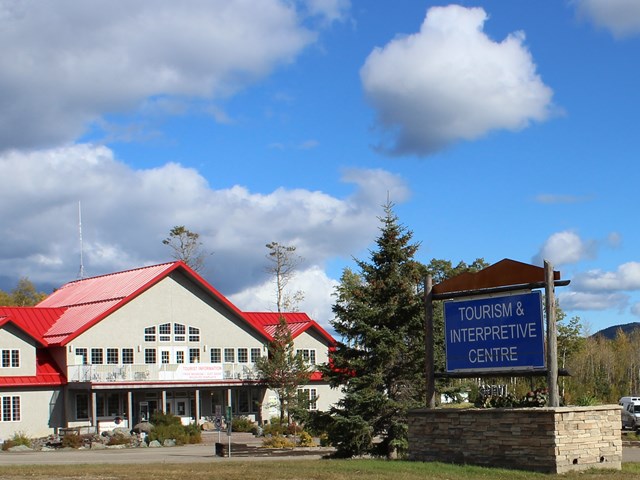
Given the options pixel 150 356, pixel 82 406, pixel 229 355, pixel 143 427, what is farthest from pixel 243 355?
pixel 82 406

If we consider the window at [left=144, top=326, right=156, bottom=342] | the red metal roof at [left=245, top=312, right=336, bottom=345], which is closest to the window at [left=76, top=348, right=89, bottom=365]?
the window at [left=144, top=326, right=156, bottom=342]

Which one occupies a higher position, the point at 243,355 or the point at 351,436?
the point at 243,355

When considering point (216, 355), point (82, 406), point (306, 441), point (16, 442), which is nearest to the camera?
point (306, 441)

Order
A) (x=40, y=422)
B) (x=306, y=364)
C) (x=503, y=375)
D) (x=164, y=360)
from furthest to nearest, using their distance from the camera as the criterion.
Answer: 1. (x=306, y=364)
2. (x=164, y=360)
3. (x=40, y=422)
4. (x=503, y=375)

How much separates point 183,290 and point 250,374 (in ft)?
23.2

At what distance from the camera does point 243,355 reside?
57344 mm

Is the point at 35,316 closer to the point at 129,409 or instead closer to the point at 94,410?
the point at 94,410

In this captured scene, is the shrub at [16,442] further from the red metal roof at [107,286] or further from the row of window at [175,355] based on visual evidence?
the red metal roof at [107,286]

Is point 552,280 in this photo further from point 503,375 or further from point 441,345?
point 441,345

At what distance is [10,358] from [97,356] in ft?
16.4

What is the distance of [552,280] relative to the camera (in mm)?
17609

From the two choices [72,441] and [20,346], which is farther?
[20,346]

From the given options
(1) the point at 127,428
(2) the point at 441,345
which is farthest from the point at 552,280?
(1) the point at 127,428

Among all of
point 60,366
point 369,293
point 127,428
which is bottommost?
point 127,428
